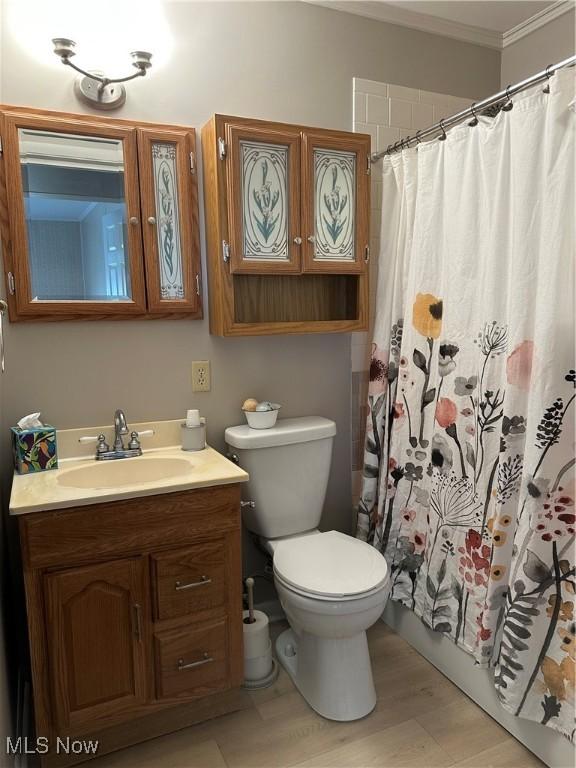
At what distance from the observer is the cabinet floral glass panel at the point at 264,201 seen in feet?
6.50

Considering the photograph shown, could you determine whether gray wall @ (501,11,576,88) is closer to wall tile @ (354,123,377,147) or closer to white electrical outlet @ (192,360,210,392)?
wall tile @ (354,123,377,147)

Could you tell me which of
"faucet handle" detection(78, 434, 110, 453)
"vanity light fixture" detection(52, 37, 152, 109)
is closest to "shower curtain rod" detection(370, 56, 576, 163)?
"vanity light fixture" detection(52, 37, 152, 109)

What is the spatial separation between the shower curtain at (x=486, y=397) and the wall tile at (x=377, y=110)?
0.24 metres

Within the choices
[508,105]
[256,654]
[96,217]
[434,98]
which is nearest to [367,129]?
[434,98]

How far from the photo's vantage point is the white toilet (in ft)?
5.76

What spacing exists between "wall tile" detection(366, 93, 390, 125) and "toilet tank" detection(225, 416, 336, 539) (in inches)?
51.6

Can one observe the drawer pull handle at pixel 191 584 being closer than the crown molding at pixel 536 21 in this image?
Yes

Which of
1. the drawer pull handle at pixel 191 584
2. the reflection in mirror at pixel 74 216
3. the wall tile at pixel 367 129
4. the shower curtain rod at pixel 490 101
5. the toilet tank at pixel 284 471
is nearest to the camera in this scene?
the shower curtain rod at pixel 490 101

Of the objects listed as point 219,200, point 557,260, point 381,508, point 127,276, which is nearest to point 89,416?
point 127,276

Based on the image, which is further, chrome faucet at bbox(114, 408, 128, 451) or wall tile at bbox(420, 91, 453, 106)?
wall tile at bbox(420, 91, 453, 106)

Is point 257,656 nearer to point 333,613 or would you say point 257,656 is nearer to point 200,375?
point 333,613

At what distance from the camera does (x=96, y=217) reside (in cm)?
191

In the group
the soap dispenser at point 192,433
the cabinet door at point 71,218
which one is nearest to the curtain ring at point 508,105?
the cabinet door at point 71,218

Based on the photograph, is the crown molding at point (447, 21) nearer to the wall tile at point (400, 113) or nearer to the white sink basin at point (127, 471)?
the wall tile at point (400, 113)
